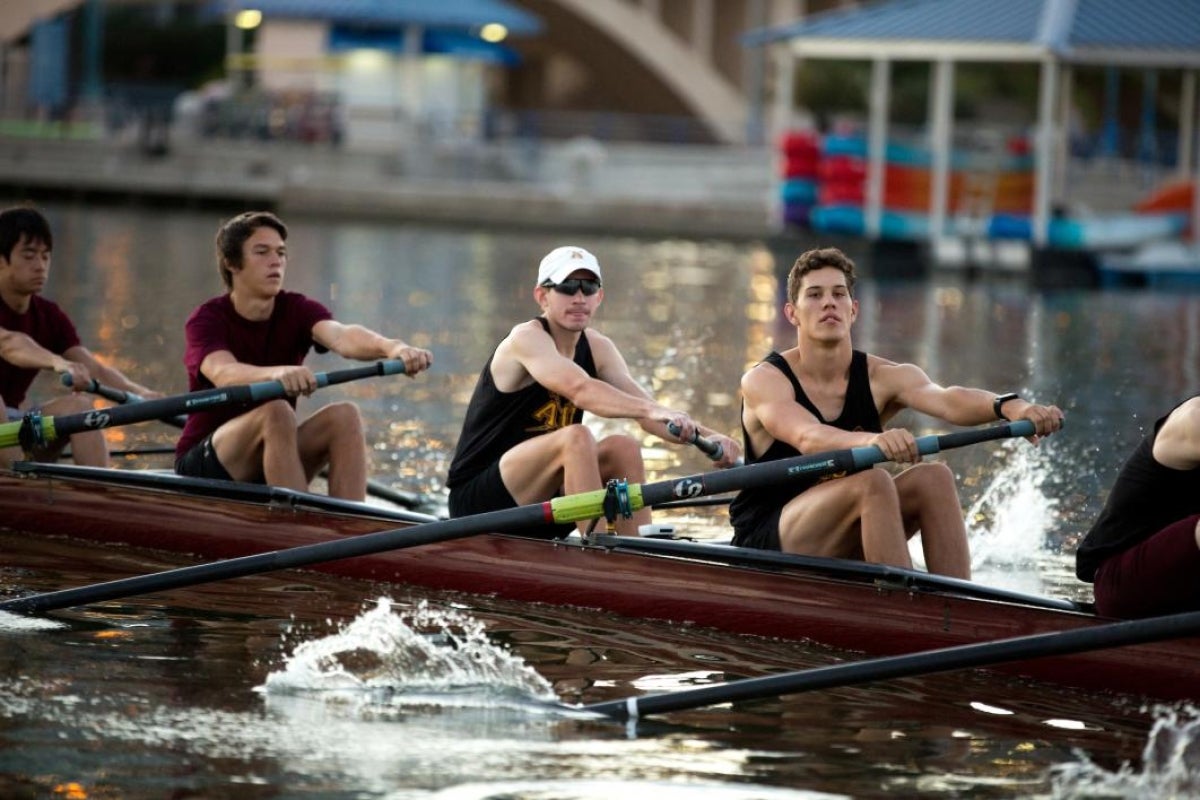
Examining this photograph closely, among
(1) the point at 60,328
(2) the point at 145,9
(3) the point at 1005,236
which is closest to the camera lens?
(1) the point at 60,328

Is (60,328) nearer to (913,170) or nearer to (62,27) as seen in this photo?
(913,170)

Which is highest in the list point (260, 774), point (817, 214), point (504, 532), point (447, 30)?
point (447, 30)

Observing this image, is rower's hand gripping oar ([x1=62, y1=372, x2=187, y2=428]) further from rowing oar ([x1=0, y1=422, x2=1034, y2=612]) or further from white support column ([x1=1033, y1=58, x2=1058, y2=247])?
white support column ([x1=1033, y1=58, x2=1058, y2=247])

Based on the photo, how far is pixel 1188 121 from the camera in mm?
29750

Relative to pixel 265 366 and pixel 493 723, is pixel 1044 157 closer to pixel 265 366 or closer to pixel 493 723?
pixel 265 366

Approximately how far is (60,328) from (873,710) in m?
4.84

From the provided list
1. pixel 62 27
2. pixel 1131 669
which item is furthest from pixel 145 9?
pixel 1131 669

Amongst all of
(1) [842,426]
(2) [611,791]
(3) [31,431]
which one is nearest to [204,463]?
(3) [31,431]

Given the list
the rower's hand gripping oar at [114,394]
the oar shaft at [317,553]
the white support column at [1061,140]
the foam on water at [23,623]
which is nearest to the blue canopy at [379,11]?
the white support column at [1061,140]

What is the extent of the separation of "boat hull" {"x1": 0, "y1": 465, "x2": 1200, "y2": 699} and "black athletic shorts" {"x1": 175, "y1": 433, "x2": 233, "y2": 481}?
0.12 meters

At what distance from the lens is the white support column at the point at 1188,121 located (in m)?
29.4

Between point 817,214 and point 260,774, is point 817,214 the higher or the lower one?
the higher one

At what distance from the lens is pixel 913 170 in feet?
95.4

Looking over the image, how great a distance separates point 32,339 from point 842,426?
4141 mm
